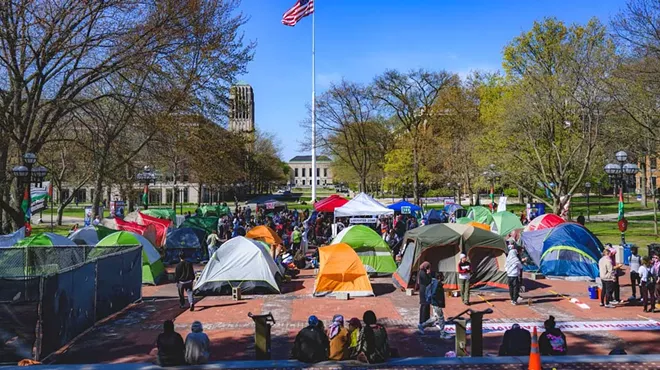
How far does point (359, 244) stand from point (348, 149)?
36.4 m

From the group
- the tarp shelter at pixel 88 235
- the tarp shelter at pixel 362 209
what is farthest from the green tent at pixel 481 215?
the tarp shelter at pixel 88 235

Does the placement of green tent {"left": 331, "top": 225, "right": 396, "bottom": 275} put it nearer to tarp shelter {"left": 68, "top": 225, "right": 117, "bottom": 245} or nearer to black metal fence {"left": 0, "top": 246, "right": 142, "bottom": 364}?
black metal fence {"left": 0, "top": 246, "right": 142, "bottom": 364}

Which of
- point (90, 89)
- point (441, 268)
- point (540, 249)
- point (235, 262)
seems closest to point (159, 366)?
point (235, 262)

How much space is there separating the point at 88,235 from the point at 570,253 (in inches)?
717

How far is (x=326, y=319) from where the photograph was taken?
513 inches

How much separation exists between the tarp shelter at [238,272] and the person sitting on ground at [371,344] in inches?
291

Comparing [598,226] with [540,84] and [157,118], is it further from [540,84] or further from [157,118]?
[157,118]

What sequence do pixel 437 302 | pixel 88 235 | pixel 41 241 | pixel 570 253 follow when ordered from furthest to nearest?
pixel 88 235 → pixel 570 253 → pixel 41 241 → pixel 437 302

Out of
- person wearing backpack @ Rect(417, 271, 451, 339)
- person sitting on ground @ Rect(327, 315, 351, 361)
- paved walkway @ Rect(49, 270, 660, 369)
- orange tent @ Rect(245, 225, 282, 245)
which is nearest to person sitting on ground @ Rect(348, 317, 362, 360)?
person sitting on ground @ Rect(327, 315, 351, 361)

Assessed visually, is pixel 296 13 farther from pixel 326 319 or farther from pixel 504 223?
pixel 326 319

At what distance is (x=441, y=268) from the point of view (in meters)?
16.0

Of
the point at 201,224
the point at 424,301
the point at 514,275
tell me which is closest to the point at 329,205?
the point at 201,224

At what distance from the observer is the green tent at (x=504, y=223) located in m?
25.9

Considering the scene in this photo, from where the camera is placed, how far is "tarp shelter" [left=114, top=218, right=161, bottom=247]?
76.1 ft
